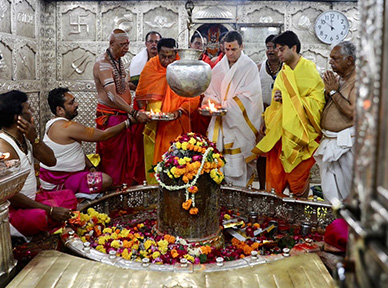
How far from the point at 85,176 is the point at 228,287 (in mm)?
2219

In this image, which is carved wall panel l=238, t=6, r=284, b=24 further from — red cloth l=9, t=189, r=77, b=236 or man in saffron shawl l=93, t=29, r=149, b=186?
red cloth l=9, t=189, r=77, b=236

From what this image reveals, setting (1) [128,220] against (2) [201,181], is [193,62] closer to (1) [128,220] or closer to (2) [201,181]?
(2) [201,181]

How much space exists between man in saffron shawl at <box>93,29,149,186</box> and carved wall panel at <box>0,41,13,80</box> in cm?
160

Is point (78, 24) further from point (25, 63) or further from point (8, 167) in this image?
point (8, 167)

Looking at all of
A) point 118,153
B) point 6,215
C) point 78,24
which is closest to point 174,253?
point 6,215

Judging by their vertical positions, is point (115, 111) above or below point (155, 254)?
above

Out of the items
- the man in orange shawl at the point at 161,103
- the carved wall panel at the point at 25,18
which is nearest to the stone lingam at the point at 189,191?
the man in orange shawl at the point at 161,103

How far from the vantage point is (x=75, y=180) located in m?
3.83

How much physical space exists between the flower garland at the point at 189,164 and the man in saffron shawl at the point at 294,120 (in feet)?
3.44

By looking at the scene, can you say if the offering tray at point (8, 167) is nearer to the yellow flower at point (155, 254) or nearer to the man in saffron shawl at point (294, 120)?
the yellow flower at point (155, 254)

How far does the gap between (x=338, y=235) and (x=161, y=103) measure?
3067 millimetres

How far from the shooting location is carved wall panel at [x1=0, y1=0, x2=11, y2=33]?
5.57m

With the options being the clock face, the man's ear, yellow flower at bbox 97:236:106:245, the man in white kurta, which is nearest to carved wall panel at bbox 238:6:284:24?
the clock face

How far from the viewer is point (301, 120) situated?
3.99 m
